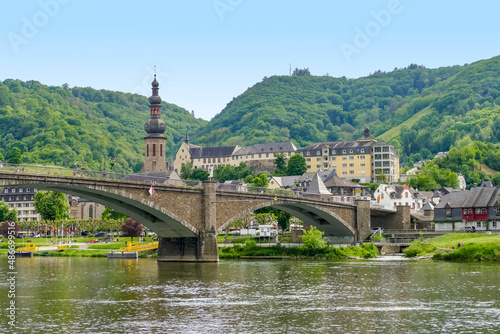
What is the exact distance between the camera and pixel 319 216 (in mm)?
112875

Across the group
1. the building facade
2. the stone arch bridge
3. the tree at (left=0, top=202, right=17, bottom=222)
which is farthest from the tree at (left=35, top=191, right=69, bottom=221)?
the building facade

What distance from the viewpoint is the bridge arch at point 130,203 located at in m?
72.6

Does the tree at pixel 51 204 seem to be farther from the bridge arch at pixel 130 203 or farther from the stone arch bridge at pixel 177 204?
the bridge arch at pixel 130 203

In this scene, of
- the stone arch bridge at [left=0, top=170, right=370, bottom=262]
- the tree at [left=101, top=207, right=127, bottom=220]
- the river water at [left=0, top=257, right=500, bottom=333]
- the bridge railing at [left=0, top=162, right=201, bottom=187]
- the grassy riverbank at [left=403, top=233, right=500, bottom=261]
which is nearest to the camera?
the river water at [left=0, top=257, right=500, bottom=333]

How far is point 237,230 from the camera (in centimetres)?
13700

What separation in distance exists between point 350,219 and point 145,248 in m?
30.3

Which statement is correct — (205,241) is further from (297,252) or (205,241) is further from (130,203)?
(297,252)

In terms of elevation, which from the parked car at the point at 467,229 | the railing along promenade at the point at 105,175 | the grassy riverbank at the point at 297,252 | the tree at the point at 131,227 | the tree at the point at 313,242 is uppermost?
the railing along promenade at the point at 105,175

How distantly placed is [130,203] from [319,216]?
37.8 m

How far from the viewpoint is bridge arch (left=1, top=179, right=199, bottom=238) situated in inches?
2859

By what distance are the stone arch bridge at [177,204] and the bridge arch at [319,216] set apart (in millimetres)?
381

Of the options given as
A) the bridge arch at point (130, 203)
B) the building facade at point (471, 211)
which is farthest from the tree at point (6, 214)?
the building facade at point (471, 211)

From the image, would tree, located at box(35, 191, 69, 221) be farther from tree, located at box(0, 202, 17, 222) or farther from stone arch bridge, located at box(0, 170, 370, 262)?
stone arch bridge, located at box(0, 170, 370, 262)

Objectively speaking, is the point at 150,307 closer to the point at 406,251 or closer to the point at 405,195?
the point at 406,251
